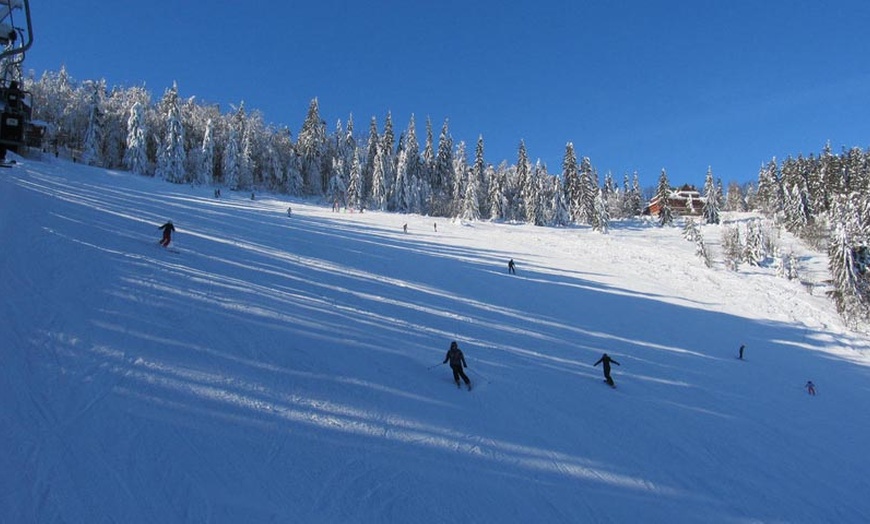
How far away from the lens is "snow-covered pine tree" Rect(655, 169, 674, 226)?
83.6 meters

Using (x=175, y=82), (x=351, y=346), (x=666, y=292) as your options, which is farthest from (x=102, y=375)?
(x=175, y=82)

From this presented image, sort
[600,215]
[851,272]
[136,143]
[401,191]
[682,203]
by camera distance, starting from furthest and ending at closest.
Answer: [682,203] < [401,191] < [600,215] < [136,143] < [851,272]

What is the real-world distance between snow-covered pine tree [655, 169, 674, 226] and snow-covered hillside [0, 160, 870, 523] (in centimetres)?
6385

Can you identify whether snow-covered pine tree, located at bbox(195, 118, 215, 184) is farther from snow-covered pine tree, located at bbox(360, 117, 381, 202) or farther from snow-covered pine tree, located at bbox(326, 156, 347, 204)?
snow-covered pine tree, located at bbox(360, 117, 381, 202)

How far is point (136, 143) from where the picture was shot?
211 feet

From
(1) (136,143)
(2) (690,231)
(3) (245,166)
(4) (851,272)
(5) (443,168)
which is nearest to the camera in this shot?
(4) (851,272)

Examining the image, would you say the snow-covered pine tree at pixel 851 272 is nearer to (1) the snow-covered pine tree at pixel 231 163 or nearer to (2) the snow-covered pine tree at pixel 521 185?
(2) the snow-covered pine tree at pixel 521 185

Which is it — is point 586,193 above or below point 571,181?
below

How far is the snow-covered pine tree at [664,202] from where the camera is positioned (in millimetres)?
83625

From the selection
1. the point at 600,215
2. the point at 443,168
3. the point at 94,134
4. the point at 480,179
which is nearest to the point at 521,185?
the point at 480,179

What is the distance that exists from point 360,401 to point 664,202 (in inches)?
3486

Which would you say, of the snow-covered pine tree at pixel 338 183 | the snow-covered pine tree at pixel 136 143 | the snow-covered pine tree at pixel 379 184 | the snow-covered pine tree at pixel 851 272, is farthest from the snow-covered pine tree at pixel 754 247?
the snow-covered pine tree at pixel 136 143

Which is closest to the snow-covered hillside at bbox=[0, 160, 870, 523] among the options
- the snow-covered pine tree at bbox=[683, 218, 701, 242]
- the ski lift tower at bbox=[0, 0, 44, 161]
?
the ski lift tower at bbox=[0, 0, 44, 161]

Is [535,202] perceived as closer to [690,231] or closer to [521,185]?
[521,185]
